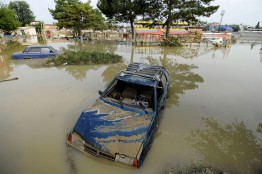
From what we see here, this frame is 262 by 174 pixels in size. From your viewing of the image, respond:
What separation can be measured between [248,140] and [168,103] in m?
3.22

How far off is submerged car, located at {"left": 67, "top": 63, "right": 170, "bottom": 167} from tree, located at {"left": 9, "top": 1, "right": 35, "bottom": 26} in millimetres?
67635

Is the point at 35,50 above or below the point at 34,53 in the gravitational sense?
above

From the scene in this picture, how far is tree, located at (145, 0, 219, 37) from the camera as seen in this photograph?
2300cm

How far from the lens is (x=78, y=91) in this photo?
848 cm

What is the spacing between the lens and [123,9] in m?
24.9

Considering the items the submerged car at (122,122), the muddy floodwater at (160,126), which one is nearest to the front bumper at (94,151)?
the submerged car at (122,122)

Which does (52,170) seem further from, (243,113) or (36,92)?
(243,113)

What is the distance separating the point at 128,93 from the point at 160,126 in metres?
1.65

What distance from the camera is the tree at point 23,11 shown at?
58.0 metres

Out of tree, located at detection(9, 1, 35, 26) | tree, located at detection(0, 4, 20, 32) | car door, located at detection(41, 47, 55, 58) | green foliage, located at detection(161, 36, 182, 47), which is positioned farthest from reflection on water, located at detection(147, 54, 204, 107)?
tree, located at detection(9, 1, 35, 26)

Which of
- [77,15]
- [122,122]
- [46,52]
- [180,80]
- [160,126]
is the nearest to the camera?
[122,122]

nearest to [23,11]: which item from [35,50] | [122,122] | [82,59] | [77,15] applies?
[77,15]

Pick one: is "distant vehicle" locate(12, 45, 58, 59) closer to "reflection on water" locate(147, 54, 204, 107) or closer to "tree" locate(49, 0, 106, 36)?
"reflection on water" locate(147, 54, 204, 107)

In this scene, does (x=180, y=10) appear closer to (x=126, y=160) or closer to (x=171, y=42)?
(x=171, y=42)
